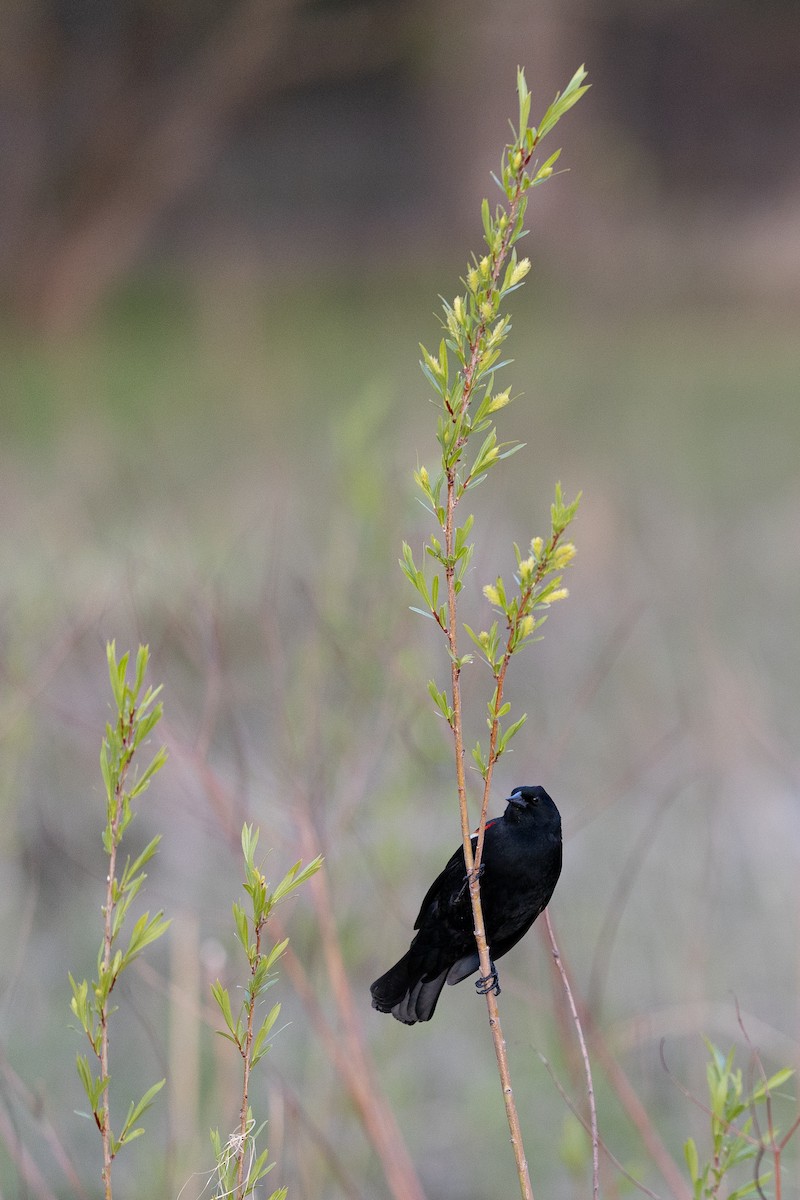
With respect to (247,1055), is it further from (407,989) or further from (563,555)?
(563,555)

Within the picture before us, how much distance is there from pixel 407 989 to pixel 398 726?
1.31 m

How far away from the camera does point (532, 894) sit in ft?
3.16

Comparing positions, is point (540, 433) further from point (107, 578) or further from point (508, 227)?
point (508, 227)

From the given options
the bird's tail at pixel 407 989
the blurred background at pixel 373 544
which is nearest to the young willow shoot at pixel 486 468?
the bird's tail at pixel 407 989

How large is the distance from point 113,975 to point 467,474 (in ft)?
1.25

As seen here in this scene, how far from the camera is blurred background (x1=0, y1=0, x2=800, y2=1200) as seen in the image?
237 cm

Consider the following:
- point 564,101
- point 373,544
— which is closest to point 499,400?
point 564,101

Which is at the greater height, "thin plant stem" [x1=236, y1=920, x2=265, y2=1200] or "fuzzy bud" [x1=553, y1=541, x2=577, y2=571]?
"fuzzy bud" [x1=553, y1=541, x2=577, y2=571]

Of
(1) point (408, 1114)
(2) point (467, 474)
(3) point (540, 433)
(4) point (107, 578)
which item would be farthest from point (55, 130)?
(2) point (467, 474)

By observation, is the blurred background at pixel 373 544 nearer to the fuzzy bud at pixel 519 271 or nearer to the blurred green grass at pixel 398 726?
the blurred green grass at pixel 398 726

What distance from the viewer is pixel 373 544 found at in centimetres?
228

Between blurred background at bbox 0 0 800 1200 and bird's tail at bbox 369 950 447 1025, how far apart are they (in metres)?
0.44

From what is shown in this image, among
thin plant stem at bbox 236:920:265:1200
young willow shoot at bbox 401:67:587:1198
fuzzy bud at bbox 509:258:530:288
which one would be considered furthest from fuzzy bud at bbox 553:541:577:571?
thin plant stem at bbox 236:920:265:1200

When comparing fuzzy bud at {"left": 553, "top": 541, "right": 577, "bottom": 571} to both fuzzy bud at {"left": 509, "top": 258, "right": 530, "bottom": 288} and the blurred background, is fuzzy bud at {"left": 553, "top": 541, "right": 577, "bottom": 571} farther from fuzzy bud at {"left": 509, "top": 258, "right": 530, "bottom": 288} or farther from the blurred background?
the blurred background
